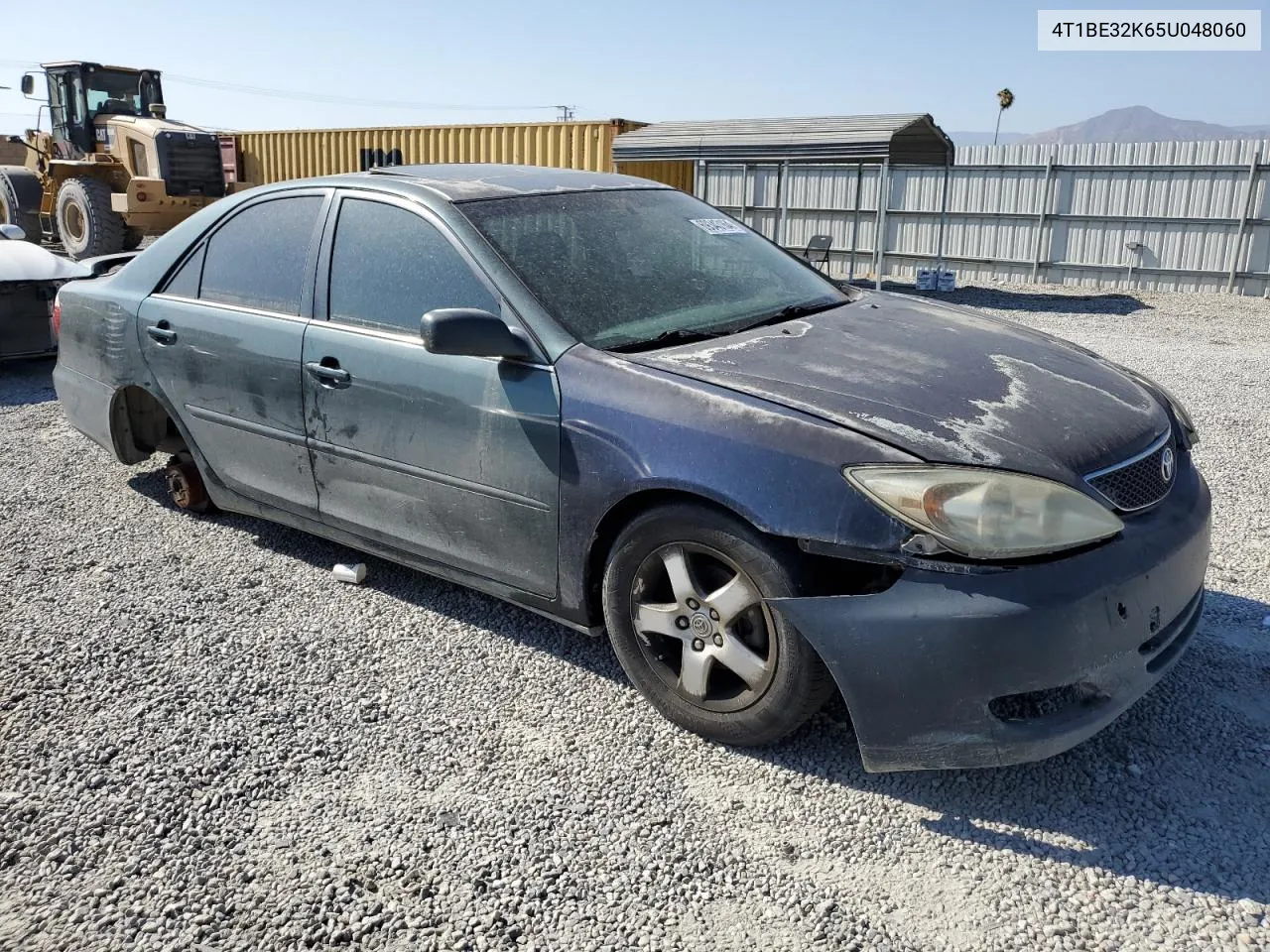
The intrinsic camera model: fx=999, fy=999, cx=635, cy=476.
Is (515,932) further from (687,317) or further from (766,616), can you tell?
(687,317)

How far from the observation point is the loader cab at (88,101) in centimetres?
1627

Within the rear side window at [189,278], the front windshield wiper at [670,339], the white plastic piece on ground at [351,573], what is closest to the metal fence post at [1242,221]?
the front windshield wiper at [670,339]

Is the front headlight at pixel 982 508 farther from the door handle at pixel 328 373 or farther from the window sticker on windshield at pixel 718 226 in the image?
the door handle at pixel 328 373

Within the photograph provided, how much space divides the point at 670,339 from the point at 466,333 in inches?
25.7

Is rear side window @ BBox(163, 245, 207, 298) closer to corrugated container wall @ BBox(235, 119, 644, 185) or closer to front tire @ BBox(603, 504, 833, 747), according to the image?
front tire @ BBox(603, 504, 833, 747)

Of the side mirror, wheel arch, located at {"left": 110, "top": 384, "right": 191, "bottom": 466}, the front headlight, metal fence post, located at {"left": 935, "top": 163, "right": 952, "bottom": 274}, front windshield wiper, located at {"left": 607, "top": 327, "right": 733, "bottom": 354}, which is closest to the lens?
the front headlight

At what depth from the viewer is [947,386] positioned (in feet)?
9.42

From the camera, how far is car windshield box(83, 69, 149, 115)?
16.3 meters

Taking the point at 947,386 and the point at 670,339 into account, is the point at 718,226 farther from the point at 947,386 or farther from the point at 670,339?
the point at 947,386

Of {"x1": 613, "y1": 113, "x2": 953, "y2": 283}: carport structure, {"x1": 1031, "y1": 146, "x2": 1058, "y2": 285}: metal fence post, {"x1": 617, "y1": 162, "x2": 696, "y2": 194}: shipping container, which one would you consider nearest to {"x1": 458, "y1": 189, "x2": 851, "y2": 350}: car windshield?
{"x1": 613, "y1": 113, "x2": 953, "y2": 283}: carport structure

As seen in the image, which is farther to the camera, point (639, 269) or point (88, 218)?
point (88, 218)

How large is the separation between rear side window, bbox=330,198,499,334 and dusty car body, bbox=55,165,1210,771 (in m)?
0.01

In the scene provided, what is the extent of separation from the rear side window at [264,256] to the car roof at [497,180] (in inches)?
13.9

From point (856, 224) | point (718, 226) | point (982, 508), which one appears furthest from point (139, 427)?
point (856, 224)
